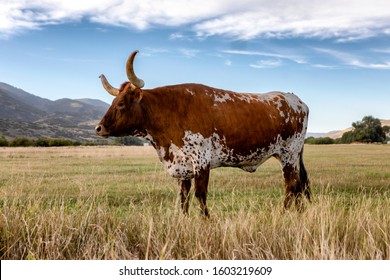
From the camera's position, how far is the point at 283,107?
9133 millimetres

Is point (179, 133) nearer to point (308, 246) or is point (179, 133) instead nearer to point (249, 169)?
point (249, 169)

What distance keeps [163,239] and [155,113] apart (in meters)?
2.57

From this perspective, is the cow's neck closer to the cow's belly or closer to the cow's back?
the cow's back

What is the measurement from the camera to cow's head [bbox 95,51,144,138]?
22.7ft

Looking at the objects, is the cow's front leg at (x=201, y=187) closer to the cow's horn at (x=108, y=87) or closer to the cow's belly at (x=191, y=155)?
the cow's belly at (x=191, y=155)

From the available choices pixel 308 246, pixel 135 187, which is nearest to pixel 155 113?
pixel 308 246

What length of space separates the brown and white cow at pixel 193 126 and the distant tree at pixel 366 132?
77761 mm

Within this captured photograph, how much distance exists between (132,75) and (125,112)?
616 mm

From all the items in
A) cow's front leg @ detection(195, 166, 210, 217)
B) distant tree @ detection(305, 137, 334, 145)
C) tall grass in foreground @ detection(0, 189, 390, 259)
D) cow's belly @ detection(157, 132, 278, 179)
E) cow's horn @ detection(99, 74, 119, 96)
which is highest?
cow's horn @ detection(99, 74, 119, 96)

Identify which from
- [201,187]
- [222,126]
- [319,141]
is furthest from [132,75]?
[319,141]

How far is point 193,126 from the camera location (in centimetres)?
734

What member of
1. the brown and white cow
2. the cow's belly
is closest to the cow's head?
the brown and white cow

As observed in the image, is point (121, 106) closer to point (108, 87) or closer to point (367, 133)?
point (108, 87)

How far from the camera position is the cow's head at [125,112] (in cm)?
692
